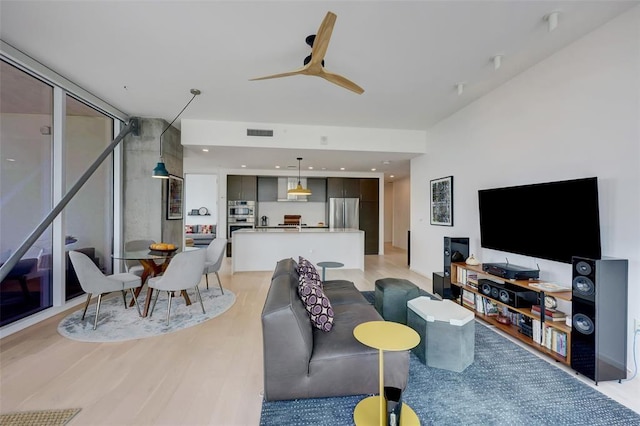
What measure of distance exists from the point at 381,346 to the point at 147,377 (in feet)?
6.45

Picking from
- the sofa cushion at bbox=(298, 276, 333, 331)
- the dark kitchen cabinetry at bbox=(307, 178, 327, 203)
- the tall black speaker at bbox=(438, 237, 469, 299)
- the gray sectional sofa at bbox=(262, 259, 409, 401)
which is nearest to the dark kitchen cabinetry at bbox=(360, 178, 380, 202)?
the dark kitchen cabinetry at bbox=(307, 178, 327, 203)

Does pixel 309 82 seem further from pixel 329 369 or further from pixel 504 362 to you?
pixel 504 362

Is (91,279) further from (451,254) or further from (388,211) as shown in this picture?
(388,211)

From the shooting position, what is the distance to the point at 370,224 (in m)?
8.62

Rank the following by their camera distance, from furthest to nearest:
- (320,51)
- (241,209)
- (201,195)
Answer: (201,195), (241,209), (320,51)

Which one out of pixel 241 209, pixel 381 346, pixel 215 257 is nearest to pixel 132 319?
pixel 215 257

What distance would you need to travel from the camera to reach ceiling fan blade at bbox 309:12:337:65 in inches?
71.9

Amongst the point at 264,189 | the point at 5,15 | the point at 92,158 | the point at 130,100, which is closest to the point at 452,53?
the point at 5,15

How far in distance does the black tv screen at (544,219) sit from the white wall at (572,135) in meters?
0.11

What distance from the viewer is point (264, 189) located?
8.35 m

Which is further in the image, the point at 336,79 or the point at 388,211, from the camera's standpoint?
the point at 388,211

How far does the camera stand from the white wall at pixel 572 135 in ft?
7.25

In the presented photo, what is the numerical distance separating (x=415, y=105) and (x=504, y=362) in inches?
138

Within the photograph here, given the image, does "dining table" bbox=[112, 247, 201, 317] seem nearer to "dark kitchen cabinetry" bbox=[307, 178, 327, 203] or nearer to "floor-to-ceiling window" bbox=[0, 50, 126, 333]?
"floor-to-ceiling window" bbox=[0, 50, 126, 333]
